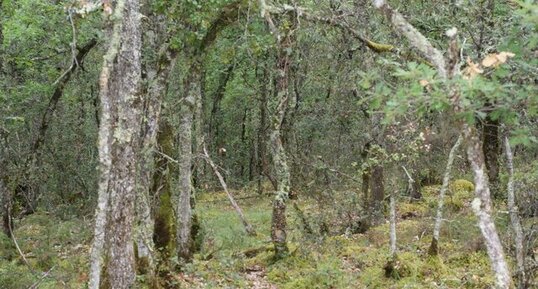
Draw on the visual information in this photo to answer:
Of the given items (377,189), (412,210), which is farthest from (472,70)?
(412,210)

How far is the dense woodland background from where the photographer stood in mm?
4586

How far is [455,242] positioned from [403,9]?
558cm

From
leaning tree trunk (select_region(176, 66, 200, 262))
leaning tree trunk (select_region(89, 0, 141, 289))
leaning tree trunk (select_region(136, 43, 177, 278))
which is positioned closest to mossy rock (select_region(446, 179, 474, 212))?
leaning tree trunk (select_region(176, 66, 200, 262))

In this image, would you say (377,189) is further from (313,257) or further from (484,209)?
(484,209)

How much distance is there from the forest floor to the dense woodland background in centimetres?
6

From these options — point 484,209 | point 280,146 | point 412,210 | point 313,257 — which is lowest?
point 313,257

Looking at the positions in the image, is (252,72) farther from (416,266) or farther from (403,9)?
(416,266)

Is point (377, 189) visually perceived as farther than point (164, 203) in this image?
Yes

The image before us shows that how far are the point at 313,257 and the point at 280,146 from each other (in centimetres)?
327

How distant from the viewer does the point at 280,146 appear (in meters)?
9.48

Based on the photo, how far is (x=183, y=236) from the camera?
1023 cm

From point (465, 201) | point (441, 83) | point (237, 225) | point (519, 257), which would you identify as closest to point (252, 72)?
point (237, 225)

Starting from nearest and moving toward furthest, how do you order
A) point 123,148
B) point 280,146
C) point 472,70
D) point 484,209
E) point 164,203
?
point 472,70 < point 484,209 < point 123,148 < point 164,203 < point 280,146

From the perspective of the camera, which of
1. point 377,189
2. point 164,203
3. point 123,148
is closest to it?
point 123,148
